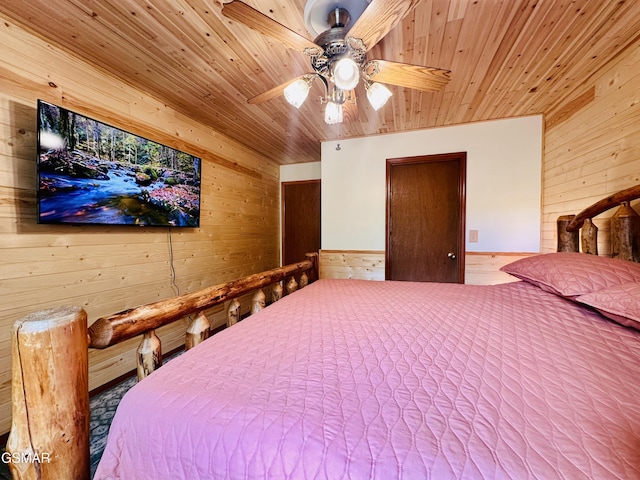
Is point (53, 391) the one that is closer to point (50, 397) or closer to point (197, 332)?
point (50, 397)

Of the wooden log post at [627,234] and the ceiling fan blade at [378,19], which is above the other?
the ceiling fan blade at [378,19]

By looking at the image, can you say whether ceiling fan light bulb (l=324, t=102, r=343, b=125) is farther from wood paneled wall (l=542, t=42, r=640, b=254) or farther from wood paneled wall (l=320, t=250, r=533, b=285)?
wood paneled wall (l=320, t=250, r=533, b=285)

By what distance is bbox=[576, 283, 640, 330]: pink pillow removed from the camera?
Result: 0.95 meters

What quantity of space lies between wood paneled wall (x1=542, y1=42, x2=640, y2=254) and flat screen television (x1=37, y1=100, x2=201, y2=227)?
3339 millimetres

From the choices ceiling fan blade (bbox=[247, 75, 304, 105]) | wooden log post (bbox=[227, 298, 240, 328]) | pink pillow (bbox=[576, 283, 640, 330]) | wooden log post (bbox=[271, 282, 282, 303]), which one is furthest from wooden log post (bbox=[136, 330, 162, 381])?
pink pillow (bbox=[576, 283, 640, 330])

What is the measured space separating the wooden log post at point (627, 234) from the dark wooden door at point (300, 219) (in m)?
3.35

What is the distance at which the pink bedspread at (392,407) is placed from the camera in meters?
0.51

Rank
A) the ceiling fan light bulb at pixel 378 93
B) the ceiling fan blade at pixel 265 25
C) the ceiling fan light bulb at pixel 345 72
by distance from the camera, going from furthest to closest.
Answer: the ceiling fan light bulb at pixel 378 93
the ceiling fan light bulb at pixel 345 72
the ceiling fan blade at pixel 265 25

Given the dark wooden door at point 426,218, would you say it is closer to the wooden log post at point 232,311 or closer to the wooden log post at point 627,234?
the wooden log post at point 627,234

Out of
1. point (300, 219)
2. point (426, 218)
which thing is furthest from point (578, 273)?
point (300, 219)

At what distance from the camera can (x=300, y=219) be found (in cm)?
447

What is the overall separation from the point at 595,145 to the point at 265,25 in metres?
2.43

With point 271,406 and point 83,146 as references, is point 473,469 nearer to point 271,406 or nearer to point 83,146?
point 271,406

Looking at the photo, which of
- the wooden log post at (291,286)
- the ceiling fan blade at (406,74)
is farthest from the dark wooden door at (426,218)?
the ceiling fan blade at (406,74)
